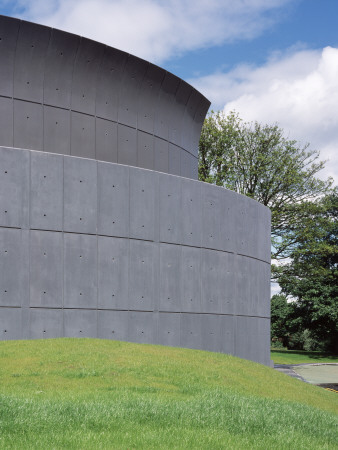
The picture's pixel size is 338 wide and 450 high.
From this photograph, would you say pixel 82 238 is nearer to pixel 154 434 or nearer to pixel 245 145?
pixel 154 434

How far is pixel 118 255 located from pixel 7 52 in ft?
21.7

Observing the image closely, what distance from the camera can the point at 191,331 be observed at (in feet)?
61.1

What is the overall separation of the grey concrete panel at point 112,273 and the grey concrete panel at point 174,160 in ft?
17.3

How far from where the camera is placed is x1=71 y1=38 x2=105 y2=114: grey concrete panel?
18922 mm

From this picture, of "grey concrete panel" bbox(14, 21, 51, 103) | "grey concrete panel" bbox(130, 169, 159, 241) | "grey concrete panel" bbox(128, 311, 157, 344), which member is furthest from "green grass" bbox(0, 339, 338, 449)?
"grey concrete panel" bbox(14, 21, 51, 103)

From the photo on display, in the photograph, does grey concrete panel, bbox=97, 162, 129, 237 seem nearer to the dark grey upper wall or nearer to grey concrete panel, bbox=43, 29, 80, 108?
the dark grey upper wall

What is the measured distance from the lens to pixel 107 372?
38.3 ft

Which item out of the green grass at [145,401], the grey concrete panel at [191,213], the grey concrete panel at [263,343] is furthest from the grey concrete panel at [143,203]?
the grey concrete panel at [263,343]

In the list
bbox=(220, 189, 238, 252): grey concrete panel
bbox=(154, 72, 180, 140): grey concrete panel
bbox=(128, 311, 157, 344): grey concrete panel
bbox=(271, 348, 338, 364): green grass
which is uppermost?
bbox=(154, 72, 180, 140): grey concrete panel

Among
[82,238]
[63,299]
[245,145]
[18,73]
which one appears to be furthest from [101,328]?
[245,145]

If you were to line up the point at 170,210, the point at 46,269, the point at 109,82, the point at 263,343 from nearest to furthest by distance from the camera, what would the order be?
the point at 46,269 < the point at 170,210 < the point at 109,82 < the point at 263,343

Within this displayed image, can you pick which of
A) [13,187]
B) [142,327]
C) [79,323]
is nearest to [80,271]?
[79,323]

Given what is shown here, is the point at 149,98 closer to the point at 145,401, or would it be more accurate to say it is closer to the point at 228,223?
the point at 228,223

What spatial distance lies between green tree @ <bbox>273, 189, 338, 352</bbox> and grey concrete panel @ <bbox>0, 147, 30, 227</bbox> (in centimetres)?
3015
